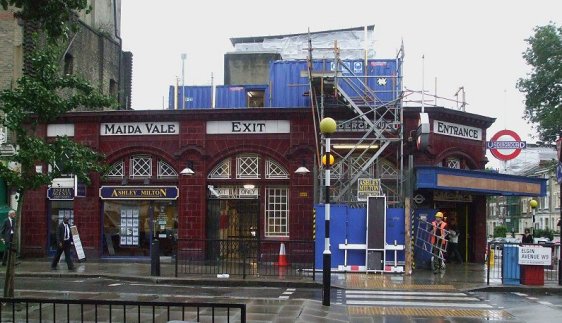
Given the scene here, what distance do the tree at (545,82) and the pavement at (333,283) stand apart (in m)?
18.5

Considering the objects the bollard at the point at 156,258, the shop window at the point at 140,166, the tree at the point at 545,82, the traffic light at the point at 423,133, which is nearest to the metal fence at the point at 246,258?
the bollard at the point at 156,258

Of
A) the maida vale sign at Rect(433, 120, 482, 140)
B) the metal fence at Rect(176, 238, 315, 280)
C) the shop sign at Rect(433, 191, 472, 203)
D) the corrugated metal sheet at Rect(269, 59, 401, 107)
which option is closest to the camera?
the metal fence at Rect(176, 238, 315, 280)

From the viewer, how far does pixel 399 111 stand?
2261cm

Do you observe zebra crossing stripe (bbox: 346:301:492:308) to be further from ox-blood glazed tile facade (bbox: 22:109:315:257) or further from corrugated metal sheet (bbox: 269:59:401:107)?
corrugated metal sheet (bbox: 269:59:401:107)

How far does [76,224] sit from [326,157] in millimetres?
14185

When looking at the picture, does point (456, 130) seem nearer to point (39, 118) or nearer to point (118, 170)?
point (118, 170)

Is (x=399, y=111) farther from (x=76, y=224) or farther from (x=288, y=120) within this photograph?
(x=76, y=224)

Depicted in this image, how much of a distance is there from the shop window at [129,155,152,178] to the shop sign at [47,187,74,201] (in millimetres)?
2389

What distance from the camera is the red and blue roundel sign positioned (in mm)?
22281

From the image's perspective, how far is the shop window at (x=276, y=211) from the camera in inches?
949

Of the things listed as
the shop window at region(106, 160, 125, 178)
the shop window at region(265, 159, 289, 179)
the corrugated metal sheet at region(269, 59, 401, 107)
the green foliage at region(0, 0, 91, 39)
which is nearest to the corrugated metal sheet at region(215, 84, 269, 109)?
the corrugated metal sheet at region(269, 59, 401, 107)

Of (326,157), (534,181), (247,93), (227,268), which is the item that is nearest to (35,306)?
(326,157)

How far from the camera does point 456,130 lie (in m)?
24.7

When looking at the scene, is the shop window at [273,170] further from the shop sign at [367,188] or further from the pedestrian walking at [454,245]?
the pedestrian walking at [454,245]
